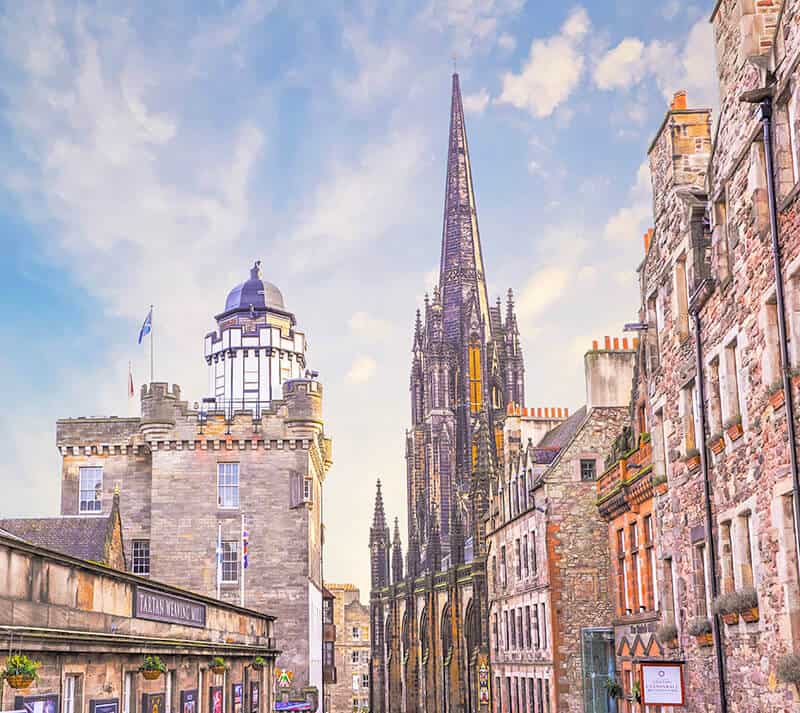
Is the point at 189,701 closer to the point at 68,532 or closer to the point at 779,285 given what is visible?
the point at 779,285

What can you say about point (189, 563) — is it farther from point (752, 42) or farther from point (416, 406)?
point (416, 406)

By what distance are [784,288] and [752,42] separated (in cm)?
457

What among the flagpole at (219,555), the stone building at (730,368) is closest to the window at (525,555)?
the flagpole at (219,555)

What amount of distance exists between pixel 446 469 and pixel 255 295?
43183 mm

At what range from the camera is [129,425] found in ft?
185

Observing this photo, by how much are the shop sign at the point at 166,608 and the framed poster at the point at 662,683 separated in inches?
370

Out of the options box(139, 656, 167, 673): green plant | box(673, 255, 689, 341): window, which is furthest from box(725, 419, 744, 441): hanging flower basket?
box(139, 656, 167, 673): green plant

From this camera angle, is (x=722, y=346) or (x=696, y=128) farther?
(x=696, y=128)

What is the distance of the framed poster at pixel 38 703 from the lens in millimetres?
15672

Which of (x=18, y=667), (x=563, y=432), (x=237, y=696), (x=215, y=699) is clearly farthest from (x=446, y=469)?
(x=18, y=667)

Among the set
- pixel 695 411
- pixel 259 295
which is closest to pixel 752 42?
pixel 695 411

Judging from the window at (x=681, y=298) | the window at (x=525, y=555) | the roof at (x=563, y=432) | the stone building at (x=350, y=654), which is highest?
the roof at (x=563, y=432)

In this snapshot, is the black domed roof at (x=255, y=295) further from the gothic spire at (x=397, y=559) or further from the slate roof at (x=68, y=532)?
the slate roof at (x=68, y=532)

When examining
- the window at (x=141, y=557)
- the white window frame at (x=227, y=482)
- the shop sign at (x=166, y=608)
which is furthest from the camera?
the white window frame at (x=227, y=482)
